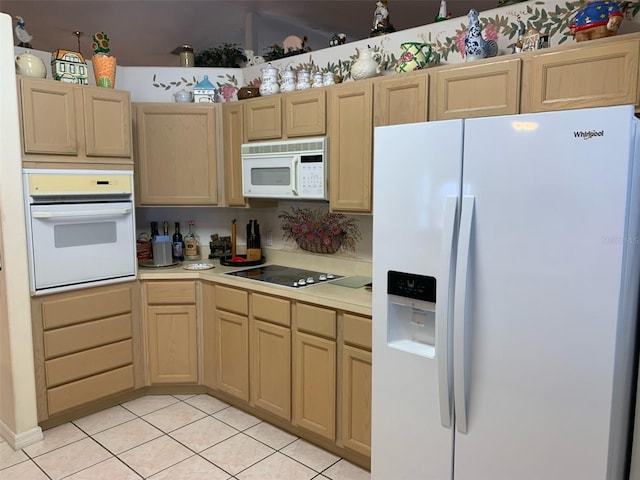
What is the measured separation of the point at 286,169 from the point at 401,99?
88 centimetres

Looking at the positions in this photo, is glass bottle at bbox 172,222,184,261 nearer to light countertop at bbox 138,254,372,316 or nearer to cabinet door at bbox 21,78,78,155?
light countertop at bbox 138,254,372,316

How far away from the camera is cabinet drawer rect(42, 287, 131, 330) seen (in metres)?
2.88

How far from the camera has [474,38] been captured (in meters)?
2.38

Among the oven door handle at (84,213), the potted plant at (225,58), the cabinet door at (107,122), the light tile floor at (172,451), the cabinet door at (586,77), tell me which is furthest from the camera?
the potted plant at (225,58)

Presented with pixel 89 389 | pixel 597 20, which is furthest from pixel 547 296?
pixel 89 389

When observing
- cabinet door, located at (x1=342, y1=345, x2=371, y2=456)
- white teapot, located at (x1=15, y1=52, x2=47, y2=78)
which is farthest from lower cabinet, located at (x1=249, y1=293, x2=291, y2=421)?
white teapot, located at (x1=15, y1=52, x2=47, y2=78)

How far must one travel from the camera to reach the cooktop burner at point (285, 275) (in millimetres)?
2953

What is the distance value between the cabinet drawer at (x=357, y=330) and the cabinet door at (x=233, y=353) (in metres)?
0.82

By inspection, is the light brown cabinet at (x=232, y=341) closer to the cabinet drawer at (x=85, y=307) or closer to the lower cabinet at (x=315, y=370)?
the lower cabinet at (x=315, y=370)

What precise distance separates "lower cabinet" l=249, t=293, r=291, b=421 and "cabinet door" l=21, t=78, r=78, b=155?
1.45 m

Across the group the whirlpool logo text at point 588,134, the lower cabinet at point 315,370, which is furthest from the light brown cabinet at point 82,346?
the whirlpool logo text at point 588,134

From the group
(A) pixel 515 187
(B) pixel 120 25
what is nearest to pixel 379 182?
(A) pixel 515 187

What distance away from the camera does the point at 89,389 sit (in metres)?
3.09

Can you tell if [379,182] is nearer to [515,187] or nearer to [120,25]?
[515,187]
